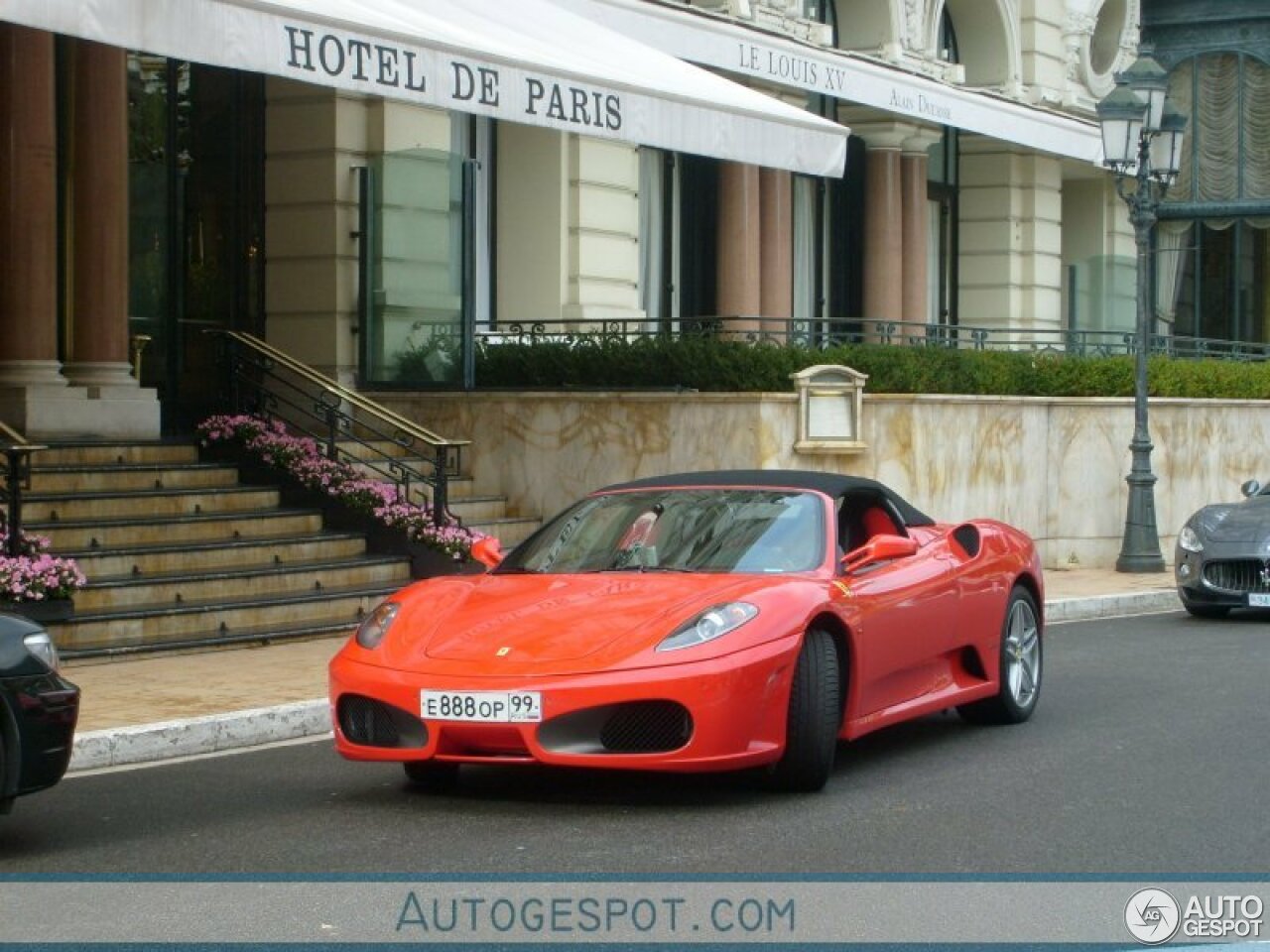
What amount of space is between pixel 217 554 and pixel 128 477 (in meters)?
1.15

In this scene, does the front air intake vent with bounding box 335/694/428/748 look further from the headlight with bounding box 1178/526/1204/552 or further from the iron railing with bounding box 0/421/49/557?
the headlight with bounding box 1178/526/1204/552

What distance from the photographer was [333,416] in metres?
17.5

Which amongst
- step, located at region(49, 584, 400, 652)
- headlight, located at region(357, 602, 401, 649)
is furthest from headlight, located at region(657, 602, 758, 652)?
step, located at region(49, 584, 400, 652)

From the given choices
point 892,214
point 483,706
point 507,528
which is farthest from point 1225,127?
point 483,706

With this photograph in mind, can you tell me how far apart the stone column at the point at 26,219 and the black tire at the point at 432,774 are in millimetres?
7862

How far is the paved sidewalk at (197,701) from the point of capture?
33.9ft

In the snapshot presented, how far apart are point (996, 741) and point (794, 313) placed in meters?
18.1

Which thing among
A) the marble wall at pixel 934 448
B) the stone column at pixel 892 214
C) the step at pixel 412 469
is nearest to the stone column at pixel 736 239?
the stone column at pixel 892 214

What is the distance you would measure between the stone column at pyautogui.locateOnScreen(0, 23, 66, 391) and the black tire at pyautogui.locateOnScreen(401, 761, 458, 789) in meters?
7.86

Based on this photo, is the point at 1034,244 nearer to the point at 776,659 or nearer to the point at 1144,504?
the point at 1144,504

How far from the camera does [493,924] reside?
21.6 feet

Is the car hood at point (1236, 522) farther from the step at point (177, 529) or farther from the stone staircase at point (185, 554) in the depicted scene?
the step at point (177, 529)

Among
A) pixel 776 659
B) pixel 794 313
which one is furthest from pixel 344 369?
pixel 776 659

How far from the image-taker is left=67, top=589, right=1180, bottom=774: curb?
1009cm
